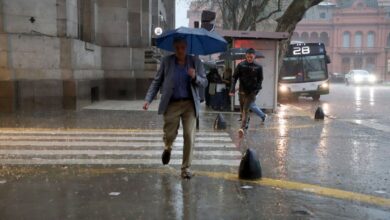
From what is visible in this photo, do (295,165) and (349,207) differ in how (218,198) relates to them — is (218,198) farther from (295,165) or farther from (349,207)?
(295,165)

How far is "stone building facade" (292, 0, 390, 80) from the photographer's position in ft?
274

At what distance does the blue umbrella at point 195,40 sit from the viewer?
6934 mm

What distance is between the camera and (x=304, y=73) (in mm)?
28328

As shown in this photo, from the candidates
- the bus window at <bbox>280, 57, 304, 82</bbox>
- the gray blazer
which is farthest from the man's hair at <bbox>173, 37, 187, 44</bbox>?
the bus window at <bbox>280, 57, 304, 82</bbox>

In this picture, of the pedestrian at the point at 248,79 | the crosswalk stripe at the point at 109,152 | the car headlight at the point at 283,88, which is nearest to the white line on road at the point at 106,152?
the crosswalk stripe at the point at 109,152

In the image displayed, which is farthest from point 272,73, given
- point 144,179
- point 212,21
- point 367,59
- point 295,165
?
point 367,59

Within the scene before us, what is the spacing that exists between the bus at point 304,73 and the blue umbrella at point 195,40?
841 inches

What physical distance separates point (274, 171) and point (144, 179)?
191cm

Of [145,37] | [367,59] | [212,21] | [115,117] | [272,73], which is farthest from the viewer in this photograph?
[367,59]

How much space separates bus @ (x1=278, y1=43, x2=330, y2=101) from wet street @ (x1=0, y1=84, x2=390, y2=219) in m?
15.9

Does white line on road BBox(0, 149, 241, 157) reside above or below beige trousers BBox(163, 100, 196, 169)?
below

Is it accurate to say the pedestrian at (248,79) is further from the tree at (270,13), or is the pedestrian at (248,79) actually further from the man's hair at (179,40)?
the tree at (270,13)

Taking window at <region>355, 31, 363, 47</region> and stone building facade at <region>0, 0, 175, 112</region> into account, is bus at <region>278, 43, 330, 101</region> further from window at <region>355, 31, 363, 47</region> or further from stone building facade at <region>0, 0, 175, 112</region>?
window at <region>355, 31, 363, 47</region>

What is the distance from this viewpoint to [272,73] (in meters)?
17.5
